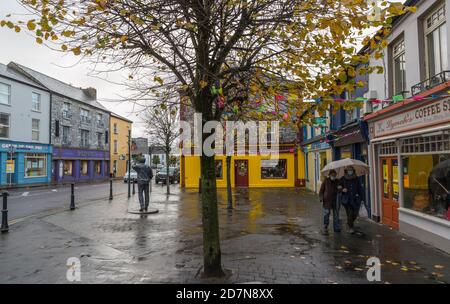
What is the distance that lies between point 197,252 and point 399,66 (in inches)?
309

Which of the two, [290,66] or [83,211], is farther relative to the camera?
[83,211]

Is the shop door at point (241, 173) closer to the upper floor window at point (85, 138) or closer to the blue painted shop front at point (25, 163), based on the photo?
the blue painted shop front at point (25, 163)

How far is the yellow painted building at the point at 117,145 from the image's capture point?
49.8m

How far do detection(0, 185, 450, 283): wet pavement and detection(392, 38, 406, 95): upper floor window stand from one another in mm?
4126

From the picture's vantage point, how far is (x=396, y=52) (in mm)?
10328

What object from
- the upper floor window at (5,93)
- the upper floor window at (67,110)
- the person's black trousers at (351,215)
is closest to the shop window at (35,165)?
the upper floor window at (5,93)

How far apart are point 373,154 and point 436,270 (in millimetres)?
5982

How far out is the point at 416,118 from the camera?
8508mm

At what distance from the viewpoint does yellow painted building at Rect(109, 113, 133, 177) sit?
163 ft

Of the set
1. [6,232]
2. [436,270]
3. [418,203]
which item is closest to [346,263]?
[436,270]

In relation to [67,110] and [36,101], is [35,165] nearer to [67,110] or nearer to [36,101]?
[36,101]

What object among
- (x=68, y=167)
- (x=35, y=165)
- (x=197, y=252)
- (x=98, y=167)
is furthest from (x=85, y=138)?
(x=197, y=252)

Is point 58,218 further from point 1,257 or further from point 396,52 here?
point 396,52
